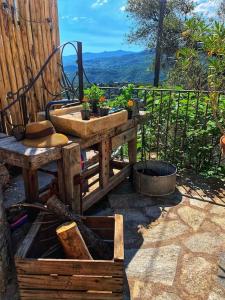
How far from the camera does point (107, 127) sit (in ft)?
10.8

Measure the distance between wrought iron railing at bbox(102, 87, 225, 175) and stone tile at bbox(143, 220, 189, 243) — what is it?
1.50 m

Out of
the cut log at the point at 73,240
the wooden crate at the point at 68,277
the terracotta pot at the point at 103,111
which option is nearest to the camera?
the wooden crate at the point at 68,277

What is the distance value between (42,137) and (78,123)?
40 cm

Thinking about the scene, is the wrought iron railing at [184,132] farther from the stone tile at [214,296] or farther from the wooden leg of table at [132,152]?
the stone tile at [214,296]

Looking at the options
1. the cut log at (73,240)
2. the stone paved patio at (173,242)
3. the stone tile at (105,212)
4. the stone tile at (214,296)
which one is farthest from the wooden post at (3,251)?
the stone tile at (214,296)

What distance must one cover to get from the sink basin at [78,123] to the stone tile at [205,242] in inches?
58.6

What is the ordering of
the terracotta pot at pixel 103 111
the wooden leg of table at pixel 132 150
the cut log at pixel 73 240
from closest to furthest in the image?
the cut log at pixel 73 240 < the terracotta pot at pixel 103 111 < the wooden leg of table at pixel 132 150

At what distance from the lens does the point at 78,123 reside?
2941 millimetres

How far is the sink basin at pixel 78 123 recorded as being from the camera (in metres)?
2.95

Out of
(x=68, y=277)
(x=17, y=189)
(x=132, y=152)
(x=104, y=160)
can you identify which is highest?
(x=104, y=160)

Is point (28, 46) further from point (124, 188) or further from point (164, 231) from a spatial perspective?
point (164, 231)

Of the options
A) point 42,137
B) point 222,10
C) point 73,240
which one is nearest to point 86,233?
point 73,240

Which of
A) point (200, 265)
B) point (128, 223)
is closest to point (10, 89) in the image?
point (128, 223)

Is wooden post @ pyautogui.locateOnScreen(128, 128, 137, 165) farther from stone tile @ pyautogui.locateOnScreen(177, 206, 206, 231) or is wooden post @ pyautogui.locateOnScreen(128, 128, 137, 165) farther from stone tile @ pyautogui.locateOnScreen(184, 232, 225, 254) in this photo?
stone tile @ pyautogui.locateOnScreen(184, 232, 225, 254)
